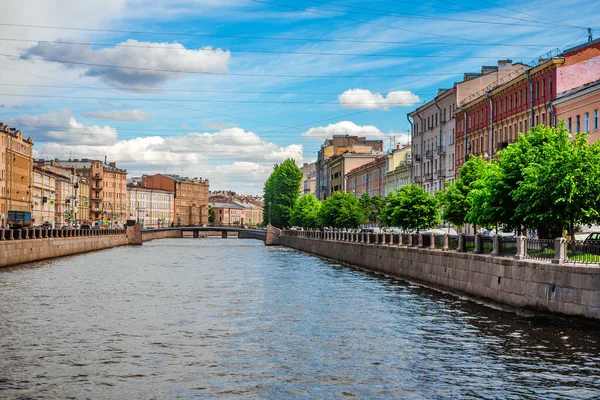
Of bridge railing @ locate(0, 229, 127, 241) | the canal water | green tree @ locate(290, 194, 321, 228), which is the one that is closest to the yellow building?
bridge railing @ locate(0, 229, 127, 241)

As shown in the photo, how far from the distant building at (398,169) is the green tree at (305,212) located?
47.6ft

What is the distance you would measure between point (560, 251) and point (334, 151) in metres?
141

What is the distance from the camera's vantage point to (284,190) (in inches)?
5379

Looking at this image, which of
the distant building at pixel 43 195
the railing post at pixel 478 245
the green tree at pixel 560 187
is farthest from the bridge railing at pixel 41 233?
the green tree at pixel 560 187

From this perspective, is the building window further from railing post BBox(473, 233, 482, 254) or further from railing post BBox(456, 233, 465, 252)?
railing post BBox(473, 233, 482, 254)

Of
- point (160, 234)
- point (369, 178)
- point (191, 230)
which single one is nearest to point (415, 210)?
point (369, 178)

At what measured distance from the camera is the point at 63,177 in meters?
154

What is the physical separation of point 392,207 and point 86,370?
45094 millimetres

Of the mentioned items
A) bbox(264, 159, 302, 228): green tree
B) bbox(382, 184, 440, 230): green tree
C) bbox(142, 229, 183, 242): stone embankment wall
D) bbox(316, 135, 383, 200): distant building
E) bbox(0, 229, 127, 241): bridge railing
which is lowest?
bbox(142, 229, 183, 242): stone embankment wall

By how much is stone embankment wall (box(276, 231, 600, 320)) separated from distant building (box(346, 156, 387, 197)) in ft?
192

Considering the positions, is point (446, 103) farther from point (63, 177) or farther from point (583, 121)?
point (63, 177)

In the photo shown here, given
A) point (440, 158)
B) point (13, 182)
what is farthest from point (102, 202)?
point (440, 158)

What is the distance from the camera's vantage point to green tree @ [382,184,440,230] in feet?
190

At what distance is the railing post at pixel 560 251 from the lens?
80.8 ft
